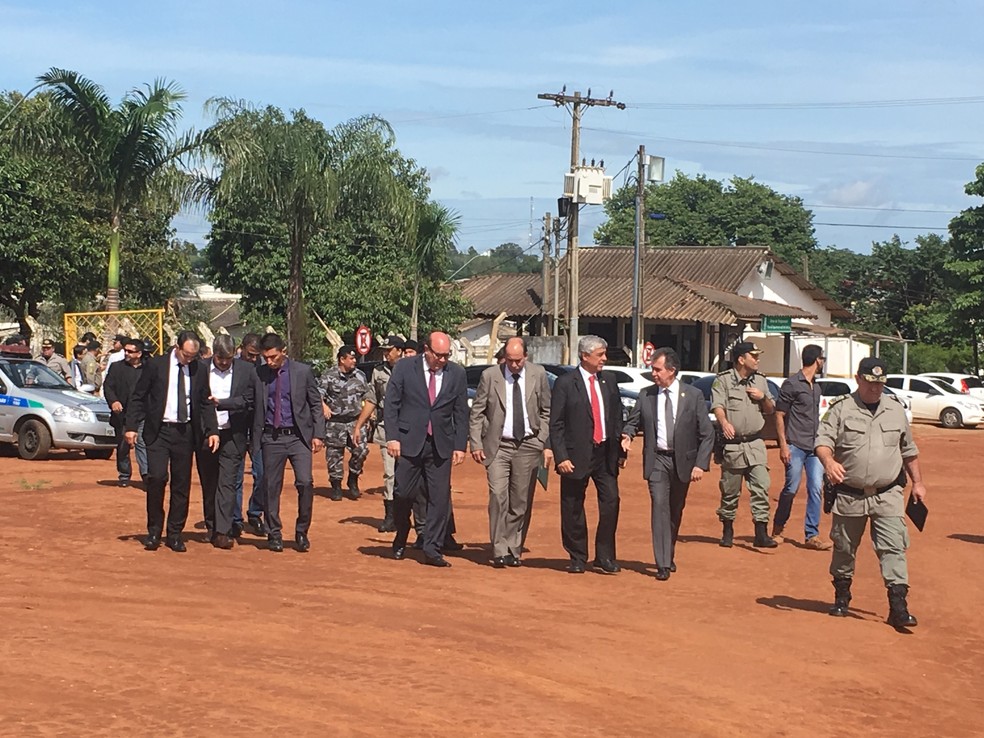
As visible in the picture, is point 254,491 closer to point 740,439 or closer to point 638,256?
point 740,439

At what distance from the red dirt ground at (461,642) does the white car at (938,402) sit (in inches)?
1056

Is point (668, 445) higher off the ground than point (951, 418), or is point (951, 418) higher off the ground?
point (668, 445)

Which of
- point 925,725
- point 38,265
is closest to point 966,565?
point 925,725

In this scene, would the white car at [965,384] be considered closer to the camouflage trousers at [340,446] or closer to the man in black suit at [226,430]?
the camouflage trousers at [340,446]

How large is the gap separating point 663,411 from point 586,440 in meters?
0.72

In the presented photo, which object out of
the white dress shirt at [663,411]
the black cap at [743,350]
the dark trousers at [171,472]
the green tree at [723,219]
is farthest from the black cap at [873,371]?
the green tree at [723,219]

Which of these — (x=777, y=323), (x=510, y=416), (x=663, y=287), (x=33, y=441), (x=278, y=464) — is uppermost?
(x=663, y=287)

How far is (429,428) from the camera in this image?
38.1ft

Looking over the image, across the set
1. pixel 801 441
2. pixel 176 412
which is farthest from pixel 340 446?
pixel 801 441

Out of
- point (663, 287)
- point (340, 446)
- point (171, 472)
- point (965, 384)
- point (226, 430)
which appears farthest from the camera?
point (663, 287)

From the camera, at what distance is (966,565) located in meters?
13.3

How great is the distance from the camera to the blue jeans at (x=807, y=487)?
13.8m

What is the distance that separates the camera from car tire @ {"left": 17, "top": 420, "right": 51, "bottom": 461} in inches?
809

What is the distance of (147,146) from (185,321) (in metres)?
24.0
